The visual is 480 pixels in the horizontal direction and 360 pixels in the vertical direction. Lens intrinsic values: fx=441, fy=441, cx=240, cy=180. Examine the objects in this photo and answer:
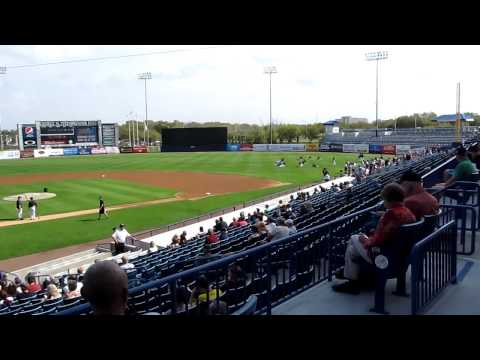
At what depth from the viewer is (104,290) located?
2.50m

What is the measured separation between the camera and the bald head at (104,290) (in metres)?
2.50

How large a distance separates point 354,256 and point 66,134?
8866cm

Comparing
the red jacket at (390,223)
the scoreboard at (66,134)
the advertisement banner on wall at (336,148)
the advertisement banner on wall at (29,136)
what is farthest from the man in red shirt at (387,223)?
the advertisement banner on wall at (29,136)

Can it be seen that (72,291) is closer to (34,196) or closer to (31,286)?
(31,286)

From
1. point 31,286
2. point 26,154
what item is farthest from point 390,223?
point 26,154

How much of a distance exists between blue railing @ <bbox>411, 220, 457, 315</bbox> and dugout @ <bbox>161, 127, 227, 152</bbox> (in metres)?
80.8

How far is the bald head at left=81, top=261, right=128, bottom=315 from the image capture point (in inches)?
98.3

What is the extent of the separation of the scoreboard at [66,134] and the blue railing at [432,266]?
88485 mm

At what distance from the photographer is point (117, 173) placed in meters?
47.3

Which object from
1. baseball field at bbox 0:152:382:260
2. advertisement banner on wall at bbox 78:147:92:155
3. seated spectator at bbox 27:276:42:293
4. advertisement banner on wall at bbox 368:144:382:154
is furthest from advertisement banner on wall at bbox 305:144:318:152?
seated spectator at bbox 27:276:42:293

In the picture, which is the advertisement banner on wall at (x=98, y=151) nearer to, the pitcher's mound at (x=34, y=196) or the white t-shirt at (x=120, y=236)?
the pitcher's mound at (x=34, y=196)

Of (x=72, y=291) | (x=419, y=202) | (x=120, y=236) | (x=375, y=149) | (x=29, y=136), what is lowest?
(x=120, y=236)
